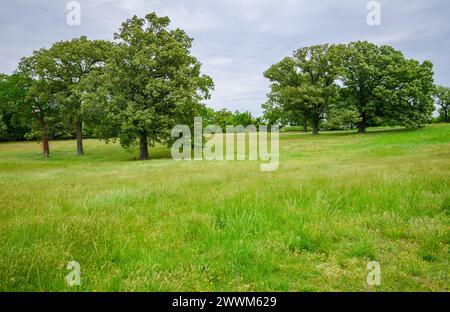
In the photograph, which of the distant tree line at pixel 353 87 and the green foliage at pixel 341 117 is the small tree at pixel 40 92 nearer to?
the distant tree line at pixel 353 87

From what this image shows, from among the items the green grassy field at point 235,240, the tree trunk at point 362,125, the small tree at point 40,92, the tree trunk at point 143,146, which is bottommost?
the green grassy field at point 235,240

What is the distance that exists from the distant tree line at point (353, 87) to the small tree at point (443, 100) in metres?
67.3

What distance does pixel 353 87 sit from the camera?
53.8 metres

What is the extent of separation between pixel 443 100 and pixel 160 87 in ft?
377

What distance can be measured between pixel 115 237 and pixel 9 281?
6.50ft

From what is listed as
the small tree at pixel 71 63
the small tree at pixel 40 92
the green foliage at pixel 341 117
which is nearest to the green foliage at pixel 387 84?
the green foliage at pixel 341 117

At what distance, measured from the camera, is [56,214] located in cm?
796

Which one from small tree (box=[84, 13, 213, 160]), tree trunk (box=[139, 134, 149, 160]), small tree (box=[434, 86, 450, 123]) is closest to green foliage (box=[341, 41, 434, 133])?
small tree (box=[84, 13, 213, 160])

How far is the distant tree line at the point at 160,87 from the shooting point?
3272 centimetres

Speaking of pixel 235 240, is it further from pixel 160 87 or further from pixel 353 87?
pixel 353 87

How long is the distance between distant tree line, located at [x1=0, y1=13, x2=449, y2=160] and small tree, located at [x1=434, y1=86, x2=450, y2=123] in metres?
67.5

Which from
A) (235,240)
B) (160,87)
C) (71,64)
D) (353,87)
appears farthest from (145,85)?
(353,87)
